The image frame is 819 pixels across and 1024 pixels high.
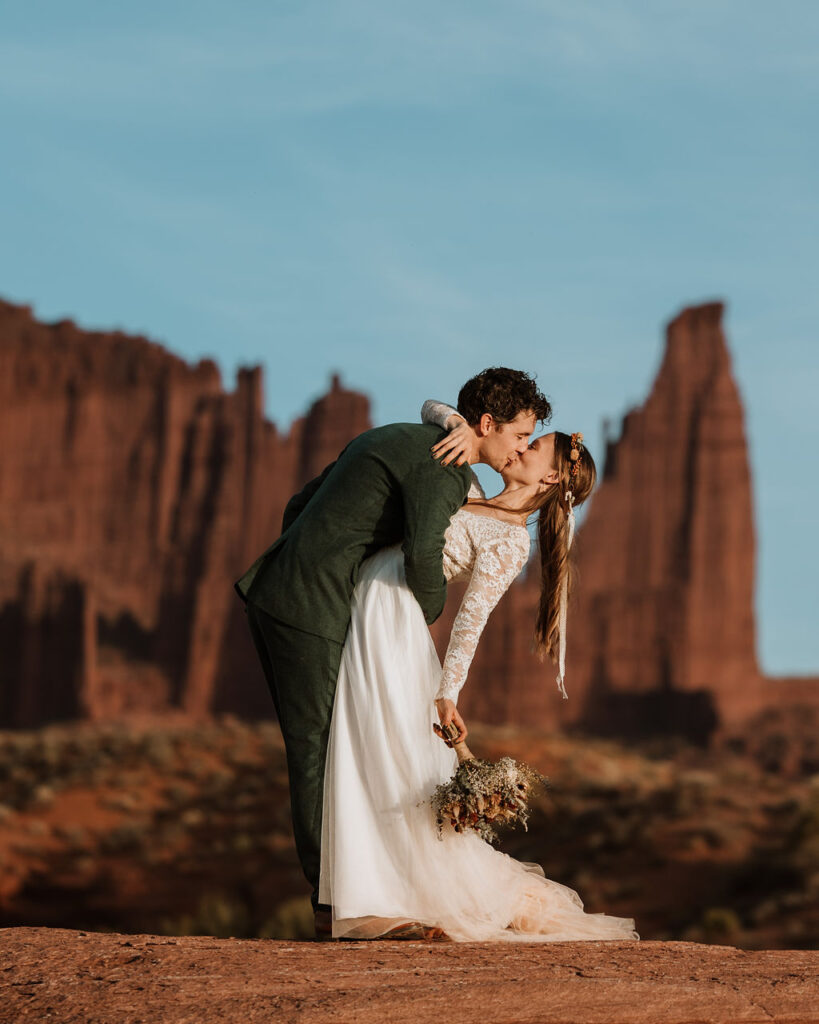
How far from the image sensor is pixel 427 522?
5.01 metres

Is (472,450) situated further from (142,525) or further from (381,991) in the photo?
(142,525)

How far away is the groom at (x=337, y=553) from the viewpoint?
5.12 metres

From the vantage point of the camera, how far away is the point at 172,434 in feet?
184

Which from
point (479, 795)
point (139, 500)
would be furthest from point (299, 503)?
point (139, 500)

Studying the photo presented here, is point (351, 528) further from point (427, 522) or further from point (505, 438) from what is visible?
point (505, 438)

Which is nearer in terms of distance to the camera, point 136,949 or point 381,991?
point 381,991

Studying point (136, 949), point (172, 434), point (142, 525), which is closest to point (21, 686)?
point (142, 525)

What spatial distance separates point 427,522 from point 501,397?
570 millimetres

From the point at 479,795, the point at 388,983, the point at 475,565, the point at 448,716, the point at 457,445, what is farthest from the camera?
the point at 475,565

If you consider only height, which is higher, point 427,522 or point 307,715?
point 427,522

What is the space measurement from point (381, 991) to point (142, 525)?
5160 centimetres

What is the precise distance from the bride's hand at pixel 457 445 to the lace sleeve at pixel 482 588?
1.10 ft

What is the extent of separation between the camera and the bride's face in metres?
5.35

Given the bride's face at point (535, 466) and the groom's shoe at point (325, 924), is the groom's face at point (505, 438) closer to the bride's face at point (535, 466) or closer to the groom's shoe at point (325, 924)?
the bride's face at point (535, 466)
